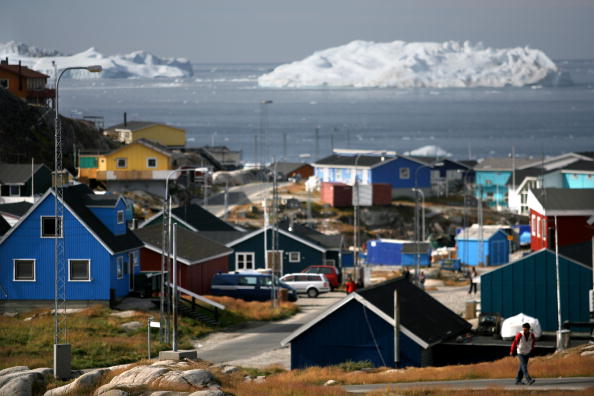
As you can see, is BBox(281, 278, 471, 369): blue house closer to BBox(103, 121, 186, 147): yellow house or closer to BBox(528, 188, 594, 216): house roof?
BBox(528, 188, 594, 216): house roof

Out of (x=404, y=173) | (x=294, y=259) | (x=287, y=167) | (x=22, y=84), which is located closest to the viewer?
(x=294, y=259)

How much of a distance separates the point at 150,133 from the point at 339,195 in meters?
29.6

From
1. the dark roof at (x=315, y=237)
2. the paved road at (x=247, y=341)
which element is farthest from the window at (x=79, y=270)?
the dark roof at (x=315, y=237)

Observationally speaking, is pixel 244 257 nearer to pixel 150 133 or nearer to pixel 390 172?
pixel 390 172

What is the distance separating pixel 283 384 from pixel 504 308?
46.4 ft

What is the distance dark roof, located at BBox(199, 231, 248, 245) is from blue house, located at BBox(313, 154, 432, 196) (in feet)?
97.0

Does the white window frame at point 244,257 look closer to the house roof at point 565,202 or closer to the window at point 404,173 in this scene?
the house roof at point 565,202

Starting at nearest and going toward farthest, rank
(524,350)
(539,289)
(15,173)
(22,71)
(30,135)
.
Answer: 1. (524,350)
2. (539,289)
3. (15,173)
4. (30,135)
5. (22,71)

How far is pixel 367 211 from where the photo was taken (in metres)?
82.1

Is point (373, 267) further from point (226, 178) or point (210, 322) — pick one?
point (226, 178)

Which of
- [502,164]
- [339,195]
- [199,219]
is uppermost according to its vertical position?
[502,164]

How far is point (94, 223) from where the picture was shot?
40438 mm

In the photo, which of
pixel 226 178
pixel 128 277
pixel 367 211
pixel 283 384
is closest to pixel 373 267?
pixel 367 211

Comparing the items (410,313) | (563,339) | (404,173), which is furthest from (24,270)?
(404,173)
